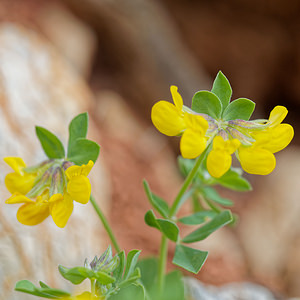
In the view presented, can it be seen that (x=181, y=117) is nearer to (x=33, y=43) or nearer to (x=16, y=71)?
(x=16, y=71)

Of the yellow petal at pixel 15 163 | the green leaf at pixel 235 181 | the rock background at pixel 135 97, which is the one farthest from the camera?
the rock background at pixel 135 97

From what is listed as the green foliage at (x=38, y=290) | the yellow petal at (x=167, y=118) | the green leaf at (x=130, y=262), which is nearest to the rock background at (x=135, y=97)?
the green foliage at (x=38, y=290)

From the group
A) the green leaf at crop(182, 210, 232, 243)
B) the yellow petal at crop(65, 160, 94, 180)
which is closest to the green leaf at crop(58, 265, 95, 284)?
the yellow petal at crop(65, 160, 94, 180)

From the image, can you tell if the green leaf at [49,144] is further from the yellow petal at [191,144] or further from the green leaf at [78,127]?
the yellow petal at [191,144]

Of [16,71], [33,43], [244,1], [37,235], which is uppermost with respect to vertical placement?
[244,1]

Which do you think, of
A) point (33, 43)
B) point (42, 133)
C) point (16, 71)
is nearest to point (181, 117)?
point (42, 133)

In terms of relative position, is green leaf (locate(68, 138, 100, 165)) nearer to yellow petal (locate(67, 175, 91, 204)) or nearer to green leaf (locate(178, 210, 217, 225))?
yellow petal (locate(67, 175, 91, 204))

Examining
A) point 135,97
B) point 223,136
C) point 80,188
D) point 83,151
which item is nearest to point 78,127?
point 83,151
